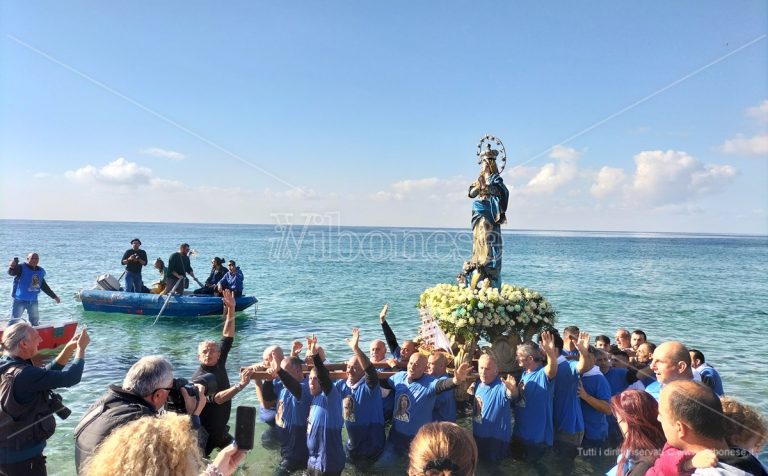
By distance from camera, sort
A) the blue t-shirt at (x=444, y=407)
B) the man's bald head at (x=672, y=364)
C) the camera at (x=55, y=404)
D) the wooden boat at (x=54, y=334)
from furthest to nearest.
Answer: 1. the wooden boat at (x=54, y=334)
2. the blue t-shirt at (x=444, y=407)
3. the man's bald head at (x=672, y=364)
4. the camera at (x=55, y=404)

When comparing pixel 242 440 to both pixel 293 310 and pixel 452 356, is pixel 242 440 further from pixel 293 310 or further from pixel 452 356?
pixel 293 310

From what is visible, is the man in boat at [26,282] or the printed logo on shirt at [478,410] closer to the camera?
the printed logo on shirt at [478,410]

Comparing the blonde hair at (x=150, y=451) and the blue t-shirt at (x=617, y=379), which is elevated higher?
the blonde hair at (x=150, y=451)

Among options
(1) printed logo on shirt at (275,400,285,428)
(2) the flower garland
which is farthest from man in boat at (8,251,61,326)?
(2) the flower garland

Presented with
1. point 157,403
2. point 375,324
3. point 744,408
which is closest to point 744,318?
point 375,324

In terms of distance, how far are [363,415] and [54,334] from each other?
34.7 ft

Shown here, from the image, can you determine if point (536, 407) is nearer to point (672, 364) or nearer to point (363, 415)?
point (672, 364)

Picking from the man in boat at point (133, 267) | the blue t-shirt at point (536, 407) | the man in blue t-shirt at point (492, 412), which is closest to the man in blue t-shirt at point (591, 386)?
the blue t-shirt at point (536, 407)

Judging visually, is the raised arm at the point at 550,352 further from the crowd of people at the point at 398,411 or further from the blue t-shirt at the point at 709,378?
Result: the blue t-shirt at the point at 709,378

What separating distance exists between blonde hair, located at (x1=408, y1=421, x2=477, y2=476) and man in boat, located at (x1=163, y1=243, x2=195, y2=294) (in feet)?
54.5

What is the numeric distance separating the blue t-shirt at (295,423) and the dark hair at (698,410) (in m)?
3.96

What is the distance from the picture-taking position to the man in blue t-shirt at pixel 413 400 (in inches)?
228

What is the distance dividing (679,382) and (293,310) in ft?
73.7

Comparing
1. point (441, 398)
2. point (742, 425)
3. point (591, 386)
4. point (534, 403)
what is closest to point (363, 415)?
point (441, 398)
